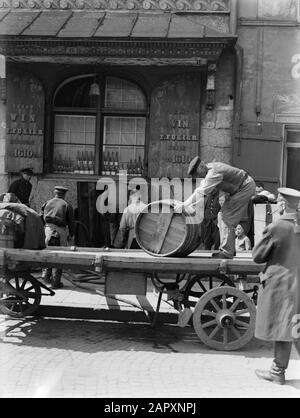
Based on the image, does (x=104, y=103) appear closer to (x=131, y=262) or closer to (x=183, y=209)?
(x=183, y=209)

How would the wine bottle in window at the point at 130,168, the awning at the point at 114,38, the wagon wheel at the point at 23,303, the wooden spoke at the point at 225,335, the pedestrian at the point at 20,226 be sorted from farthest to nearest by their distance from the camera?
the wine bottle in window at the point at 130,168, the awning at the point at 114,38, the wagon wheel at the point at 23,303, the pedestrian at the point at 20,226, the wooden spoke at the point at 225,335

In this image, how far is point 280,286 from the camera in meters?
5.27

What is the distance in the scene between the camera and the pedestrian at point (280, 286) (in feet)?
17.2

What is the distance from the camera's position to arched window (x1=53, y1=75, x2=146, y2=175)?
1212cm

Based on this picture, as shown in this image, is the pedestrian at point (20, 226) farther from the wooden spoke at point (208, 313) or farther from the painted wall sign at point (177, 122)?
the painted wall sign at point (177, 122)

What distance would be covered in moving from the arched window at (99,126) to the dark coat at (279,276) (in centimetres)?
702

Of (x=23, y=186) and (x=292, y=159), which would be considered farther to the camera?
(x=292, y=159)

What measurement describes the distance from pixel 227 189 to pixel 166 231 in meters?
1.03

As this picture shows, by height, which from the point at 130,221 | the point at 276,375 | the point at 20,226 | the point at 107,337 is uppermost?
the point at 20,226

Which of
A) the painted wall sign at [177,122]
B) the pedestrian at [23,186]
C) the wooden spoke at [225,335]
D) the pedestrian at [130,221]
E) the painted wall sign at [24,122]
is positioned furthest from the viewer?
the painted wall sign at [24,122]

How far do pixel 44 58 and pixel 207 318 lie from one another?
22.7 ft

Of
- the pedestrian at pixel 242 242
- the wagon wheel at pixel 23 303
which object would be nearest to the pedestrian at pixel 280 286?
the wagon wheel at pixel 23 303

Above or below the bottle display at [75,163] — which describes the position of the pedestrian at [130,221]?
below

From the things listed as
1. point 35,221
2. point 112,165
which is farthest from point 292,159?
point 35,221
